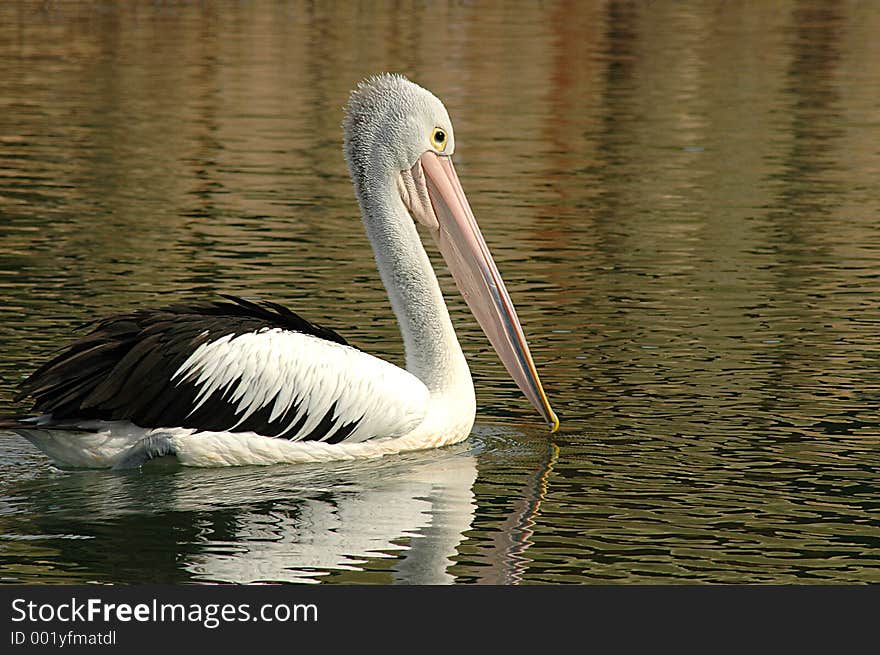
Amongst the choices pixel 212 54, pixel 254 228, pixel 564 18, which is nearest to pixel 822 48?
pixel 564 18

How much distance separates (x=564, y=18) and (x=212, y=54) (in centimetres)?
929

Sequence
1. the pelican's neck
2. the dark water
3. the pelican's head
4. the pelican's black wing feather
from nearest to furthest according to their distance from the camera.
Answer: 1. the dark water
2. the pelican's black wing feather
3. the pelican's neck
4. the pelican's head

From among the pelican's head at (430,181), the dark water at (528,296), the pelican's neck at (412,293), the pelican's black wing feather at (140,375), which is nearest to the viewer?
the dark water at (528,296)

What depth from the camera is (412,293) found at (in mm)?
7027

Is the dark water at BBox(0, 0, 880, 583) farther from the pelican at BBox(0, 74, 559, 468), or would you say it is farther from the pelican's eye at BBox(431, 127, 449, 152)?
the pelican's eye at BBox(431, 127, 449, 152)

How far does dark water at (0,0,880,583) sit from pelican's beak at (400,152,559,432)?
0.33 metres

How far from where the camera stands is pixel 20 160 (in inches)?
591

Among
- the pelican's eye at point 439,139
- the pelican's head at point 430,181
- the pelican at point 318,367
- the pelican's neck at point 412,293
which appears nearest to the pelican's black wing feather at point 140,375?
the pelican at point 318,367

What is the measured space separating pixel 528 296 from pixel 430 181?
2735 mm

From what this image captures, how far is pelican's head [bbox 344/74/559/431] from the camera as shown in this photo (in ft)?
23.1

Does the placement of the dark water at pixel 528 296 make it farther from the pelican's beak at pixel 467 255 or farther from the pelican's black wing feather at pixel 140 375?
the pelican's beak at pixel 467 255

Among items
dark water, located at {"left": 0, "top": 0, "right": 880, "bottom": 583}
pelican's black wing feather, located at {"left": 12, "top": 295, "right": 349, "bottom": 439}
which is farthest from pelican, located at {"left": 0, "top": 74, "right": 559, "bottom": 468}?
dark water, located at {"left": 0, "top": 0, "right": 880, "bottom": 583}

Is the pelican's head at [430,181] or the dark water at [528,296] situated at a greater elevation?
the pelican's head at [430,181]

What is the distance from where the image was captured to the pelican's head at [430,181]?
23.1ft
